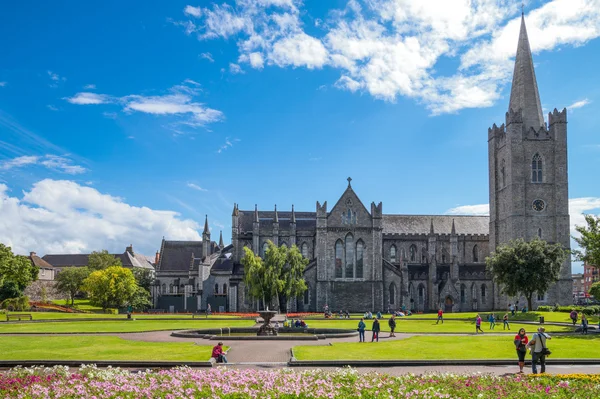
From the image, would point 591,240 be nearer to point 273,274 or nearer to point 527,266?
point 527,266

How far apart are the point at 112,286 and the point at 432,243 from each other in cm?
4774

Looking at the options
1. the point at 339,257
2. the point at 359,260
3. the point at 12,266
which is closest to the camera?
the point at 12,266

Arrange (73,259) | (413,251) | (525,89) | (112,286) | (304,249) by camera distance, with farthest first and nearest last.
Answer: (73,259)
(413,251)
(304,249)
(525,89)
(112,286)

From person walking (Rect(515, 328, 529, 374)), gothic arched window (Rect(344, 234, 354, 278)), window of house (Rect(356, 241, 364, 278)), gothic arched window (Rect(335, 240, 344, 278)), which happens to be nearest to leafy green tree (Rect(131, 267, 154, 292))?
gothic arched window (Rect(335, 240, 344, 278))

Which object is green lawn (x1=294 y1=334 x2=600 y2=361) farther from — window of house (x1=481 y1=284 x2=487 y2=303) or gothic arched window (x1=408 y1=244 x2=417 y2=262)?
gothic arched window (x1=408 y1=244 x2=417 y2=262)

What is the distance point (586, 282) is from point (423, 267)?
11137 centimetres

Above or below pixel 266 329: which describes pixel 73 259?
above

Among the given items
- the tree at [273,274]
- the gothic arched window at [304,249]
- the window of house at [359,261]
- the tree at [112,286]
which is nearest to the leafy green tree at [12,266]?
the tree at [112,286]

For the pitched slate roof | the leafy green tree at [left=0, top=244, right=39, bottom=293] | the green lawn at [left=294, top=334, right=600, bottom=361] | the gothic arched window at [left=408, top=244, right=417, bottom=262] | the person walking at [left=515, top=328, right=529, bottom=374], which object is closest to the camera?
the person walking at [left=515, top=328, right=529, bottom=374]

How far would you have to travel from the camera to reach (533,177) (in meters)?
84.5

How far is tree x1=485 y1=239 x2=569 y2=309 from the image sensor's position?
2650 inches

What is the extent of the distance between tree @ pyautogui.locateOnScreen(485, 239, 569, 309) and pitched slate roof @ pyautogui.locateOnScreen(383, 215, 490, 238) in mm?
24508

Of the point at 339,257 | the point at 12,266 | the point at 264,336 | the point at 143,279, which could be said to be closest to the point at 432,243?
the point at 339,257

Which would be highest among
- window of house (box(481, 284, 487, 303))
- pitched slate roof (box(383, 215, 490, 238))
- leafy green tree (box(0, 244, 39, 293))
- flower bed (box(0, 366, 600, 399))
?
pitched slate roof (box(383, 215, 490, 238))
